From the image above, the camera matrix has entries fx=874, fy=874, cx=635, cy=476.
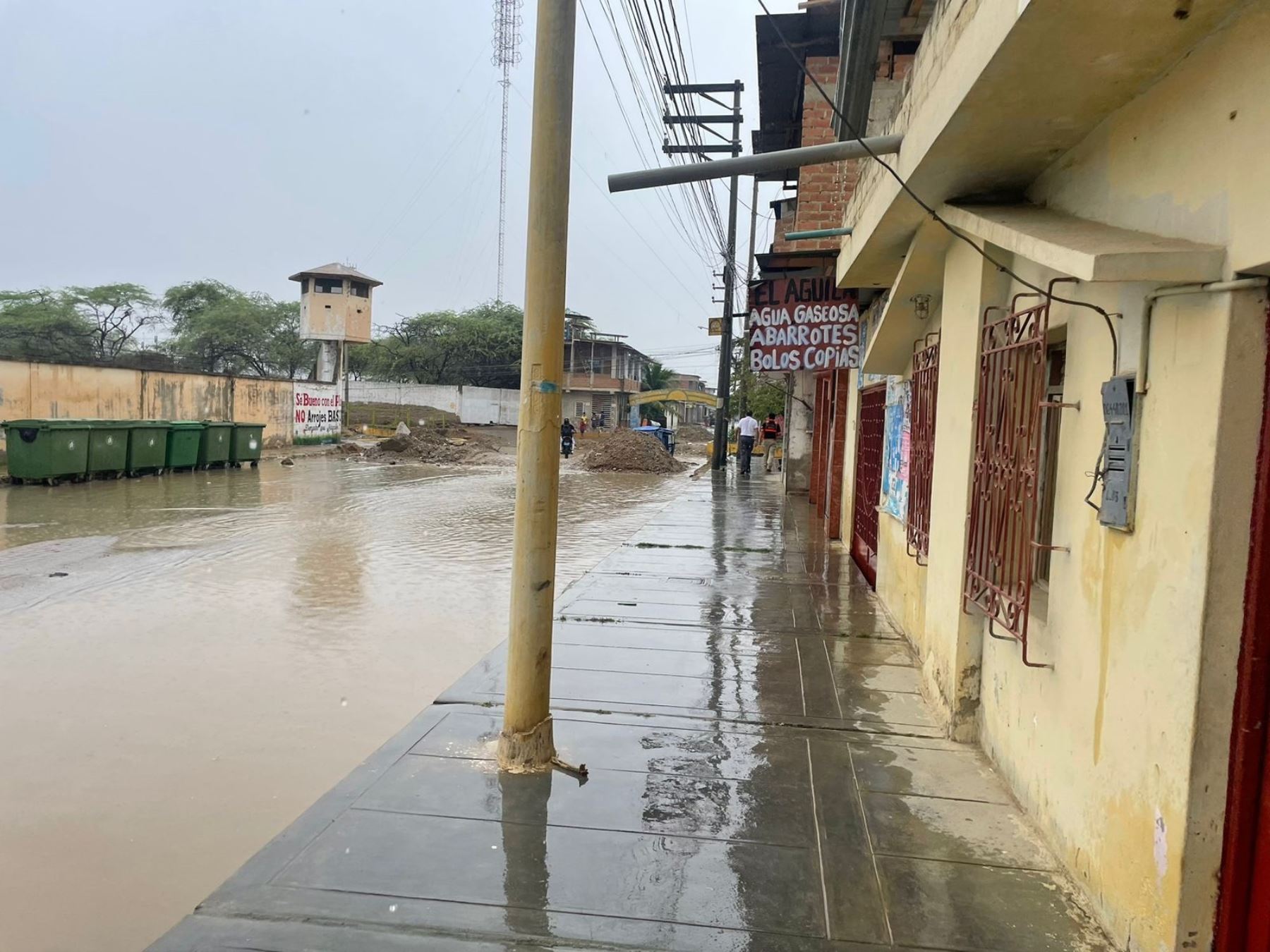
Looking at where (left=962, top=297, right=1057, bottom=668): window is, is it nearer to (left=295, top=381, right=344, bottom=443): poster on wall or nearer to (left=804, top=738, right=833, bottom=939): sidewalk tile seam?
(left=804, top=738, right=833, bottom=939): sidewalk tile seam

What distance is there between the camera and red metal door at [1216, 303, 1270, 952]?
220 cm

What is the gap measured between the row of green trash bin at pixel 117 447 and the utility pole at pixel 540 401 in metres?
16.1

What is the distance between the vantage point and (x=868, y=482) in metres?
9.46

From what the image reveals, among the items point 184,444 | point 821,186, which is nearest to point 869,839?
point 821,186

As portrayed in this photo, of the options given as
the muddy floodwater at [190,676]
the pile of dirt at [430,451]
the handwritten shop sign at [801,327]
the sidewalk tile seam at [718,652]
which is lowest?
the muddy floodwater at [190,676]

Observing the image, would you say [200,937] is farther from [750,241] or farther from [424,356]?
[424,356]

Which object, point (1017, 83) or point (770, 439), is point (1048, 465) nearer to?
point (1017, 83)

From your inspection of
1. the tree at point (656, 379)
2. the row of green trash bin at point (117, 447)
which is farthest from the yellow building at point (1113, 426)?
the tree at point (656, 379)

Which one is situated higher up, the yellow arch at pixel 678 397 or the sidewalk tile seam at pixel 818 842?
the yellow arch at pixel 678 397

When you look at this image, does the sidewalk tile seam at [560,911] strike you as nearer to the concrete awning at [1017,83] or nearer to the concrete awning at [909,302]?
the concrete awning at [1017,83]

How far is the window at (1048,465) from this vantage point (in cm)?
374

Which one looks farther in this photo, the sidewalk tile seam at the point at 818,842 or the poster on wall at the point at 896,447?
the poster on wall at the point at 896,447

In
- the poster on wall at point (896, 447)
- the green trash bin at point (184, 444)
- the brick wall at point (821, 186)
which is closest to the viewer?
the poster on wall at point (896, 447)

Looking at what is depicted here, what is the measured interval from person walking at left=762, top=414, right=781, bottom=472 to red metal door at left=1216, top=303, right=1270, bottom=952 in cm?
2434
